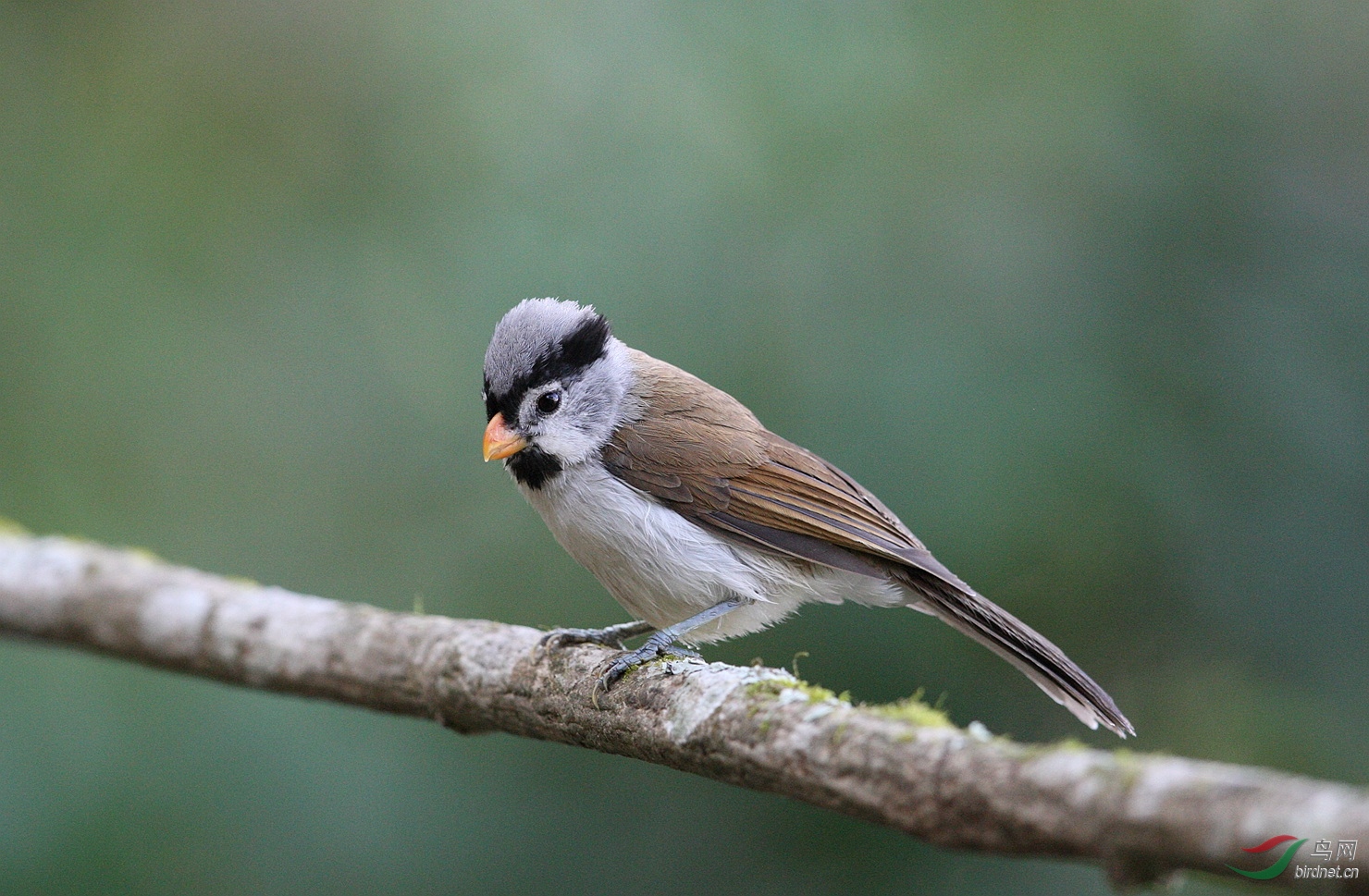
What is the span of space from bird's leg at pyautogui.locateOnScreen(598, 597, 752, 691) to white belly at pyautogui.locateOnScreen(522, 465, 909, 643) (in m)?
0.03

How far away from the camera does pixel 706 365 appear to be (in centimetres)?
436

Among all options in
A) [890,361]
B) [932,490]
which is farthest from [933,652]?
[890,361]

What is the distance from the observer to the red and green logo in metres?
1.37

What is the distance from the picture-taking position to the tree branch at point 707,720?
4.90ft

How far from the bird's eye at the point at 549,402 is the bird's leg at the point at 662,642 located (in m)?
0.83

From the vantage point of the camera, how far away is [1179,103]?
13.4 feet

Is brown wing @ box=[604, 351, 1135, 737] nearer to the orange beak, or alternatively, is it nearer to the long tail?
the long tail

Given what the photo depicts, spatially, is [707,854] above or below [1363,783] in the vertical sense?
below

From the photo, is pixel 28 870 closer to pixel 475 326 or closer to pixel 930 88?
pixel 475 326

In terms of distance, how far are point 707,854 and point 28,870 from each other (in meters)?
2.43

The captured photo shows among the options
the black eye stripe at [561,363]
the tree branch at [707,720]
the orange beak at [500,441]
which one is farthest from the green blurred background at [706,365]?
the orange beak at [500,441]

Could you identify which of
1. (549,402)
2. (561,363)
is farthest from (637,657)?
(561,363)

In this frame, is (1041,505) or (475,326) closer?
(1041,505)

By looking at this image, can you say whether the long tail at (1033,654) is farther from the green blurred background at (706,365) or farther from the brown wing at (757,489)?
the green blurred background at (706,365)
